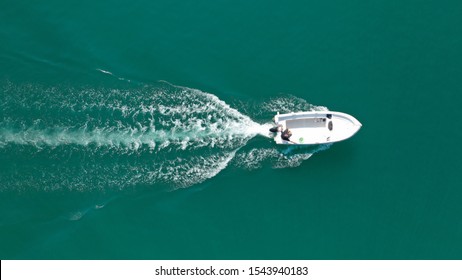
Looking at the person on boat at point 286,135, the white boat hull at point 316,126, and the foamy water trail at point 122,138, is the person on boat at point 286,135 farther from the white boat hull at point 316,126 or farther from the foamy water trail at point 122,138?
the foamy water trail at point 122,138

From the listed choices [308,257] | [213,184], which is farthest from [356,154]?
[213,184]

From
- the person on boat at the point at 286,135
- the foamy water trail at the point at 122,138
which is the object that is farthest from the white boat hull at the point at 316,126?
the foamy water trail at the point at 122,138

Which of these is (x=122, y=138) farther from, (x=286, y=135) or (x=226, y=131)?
(x=286, y=135)

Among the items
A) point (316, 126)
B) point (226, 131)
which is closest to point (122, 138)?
point (226, 131)

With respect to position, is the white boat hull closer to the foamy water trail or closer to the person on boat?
the person on boat

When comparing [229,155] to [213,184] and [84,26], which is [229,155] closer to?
[213,184]

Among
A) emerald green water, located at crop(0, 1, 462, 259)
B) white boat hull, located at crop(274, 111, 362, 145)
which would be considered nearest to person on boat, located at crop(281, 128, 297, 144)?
white boat hull, located at crop(274, 111, 362, 145)
